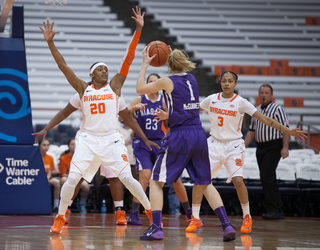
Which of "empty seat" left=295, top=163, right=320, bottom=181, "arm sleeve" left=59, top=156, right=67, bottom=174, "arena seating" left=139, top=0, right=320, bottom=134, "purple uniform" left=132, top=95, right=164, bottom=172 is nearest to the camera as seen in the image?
"purple uniform" left=132, top=95, right=164, bottom=172

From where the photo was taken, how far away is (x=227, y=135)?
5.78m

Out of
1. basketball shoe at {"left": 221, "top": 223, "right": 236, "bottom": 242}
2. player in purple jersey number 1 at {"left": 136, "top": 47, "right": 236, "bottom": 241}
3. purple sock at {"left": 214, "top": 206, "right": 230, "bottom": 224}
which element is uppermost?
player in purple jersey number 1 at {"left": 136, "top": 47, "right": 236, "bottom": 241}

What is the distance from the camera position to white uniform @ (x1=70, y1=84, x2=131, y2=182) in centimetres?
507

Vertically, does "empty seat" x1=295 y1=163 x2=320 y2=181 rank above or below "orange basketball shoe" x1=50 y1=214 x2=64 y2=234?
above

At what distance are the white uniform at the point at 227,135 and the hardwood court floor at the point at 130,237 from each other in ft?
2.82

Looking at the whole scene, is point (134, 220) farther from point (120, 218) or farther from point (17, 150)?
point (17, 150)

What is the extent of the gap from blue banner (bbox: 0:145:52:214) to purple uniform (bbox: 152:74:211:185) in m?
3.24

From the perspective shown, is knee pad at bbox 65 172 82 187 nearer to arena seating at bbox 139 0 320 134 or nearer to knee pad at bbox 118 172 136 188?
knee pad at bbox 118 172 136 188

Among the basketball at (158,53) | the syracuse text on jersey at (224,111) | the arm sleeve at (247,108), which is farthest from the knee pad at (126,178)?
the arm sleeve at (247,108)

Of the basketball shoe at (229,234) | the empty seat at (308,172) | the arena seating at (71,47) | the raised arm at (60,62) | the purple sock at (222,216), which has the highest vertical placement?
the arena seating at (71,47)

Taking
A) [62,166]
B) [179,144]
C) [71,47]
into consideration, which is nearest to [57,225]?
[179,144]

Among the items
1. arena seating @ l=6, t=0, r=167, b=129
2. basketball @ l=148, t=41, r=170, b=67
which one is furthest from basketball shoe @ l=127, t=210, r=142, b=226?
arena seating @ l=6, t=0, r=167, b=129

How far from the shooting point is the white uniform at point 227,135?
5672mm

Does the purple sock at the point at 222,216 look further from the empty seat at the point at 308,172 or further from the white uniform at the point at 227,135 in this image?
the empty seat at the point at 308,172
